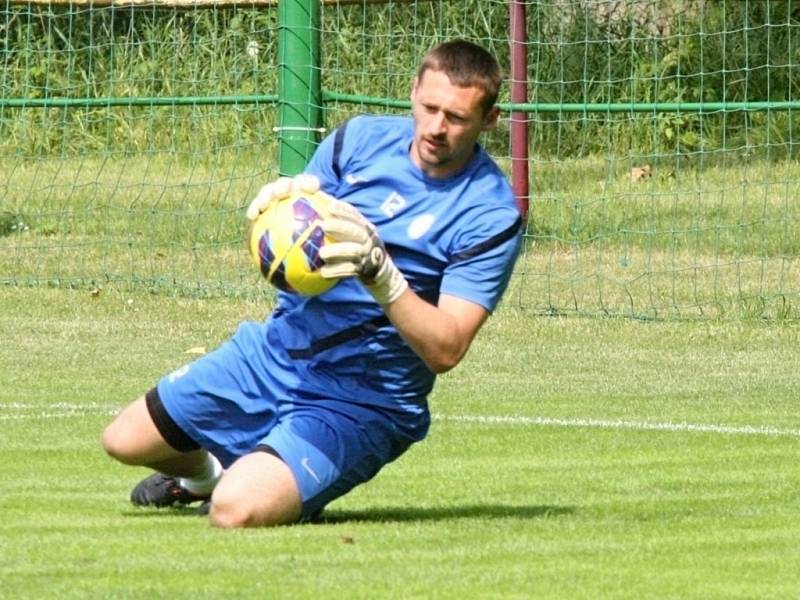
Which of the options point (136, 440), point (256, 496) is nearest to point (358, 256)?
point (256, 496)

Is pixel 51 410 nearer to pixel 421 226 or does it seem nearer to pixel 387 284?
pixel 421 226

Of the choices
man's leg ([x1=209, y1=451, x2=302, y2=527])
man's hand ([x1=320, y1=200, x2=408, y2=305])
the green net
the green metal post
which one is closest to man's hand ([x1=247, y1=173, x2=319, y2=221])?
man's hand ([x1=320, y1=200, x2=408, y2=305])

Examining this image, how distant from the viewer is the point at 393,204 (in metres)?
6.61

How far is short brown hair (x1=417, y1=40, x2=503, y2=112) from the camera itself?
6438 millimetres

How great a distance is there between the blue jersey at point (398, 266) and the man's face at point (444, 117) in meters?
0.14

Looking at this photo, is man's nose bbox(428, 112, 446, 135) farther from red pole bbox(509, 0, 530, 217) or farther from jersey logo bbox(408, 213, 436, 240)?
red pole bbox(509, 0, 530, 217)

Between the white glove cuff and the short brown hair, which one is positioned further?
the short brown hair

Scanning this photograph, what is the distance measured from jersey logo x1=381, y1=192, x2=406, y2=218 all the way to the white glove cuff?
47cm

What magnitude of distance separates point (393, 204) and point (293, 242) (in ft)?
1.79

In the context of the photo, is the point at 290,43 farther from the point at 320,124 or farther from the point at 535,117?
the point at 535,117

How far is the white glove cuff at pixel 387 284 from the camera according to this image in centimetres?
607

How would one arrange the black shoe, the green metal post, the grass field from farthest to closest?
the green metal post
the black shoe
the grass field

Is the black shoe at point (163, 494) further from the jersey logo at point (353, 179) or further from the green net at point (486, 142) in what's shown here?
the green net at point (486, 142)

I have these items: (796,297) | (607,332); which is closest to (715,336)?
(607,332)
